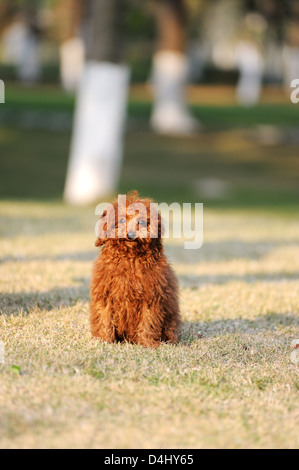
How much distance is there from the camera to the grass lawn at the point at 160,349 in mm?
3965

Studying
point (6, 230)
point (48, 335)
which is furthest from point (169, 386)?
point (6, 230)

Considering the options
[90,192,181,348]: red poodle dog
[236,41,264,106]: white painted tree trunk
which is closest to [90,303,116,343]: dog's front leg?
[90,192,181,348]: red poodle dog

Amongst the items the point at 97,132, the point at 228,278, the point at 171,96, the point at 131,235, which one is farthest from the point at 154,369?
the point at 171,96

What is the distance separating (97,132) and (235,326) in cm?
880

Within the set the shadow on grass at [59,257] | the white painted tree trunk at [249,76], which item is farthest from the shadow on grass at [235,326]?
the white painted tree trunk at [249,76]

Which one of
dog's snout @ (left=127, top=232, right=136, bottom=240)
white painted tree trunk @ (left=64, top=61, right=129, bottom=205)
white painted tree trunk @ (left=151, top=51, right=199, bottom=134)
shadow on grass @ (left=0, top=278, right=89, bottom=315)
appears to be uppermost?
white painted tree trunk @ (left=151, top=51, right=199, bottom=134)

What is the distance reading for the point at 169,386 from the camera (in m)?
4.54

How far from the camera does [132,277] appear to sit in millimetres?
5082

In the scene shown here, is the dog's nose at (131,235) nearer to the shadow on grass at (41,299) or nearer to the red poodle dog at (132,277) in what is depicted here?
the red poodle dog at (132,277)

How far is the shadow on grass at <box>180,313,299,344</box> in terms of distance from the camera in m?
5.87

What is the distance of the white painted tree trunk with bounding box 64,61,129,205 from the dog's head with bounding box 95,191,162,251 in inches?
373

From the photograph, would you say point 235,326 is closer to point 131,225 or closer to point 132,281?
point 132,281

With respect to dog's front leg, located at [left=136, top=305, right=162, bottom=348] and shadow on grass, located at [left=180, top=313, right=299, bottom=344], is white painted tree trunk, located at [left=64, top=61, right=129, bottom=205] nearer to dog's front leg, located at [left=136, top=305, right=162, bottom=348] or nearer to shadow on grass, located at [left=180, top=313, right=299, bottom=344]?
shadow on grass, located at [left=180, top=313, right=299, bottom=344]
